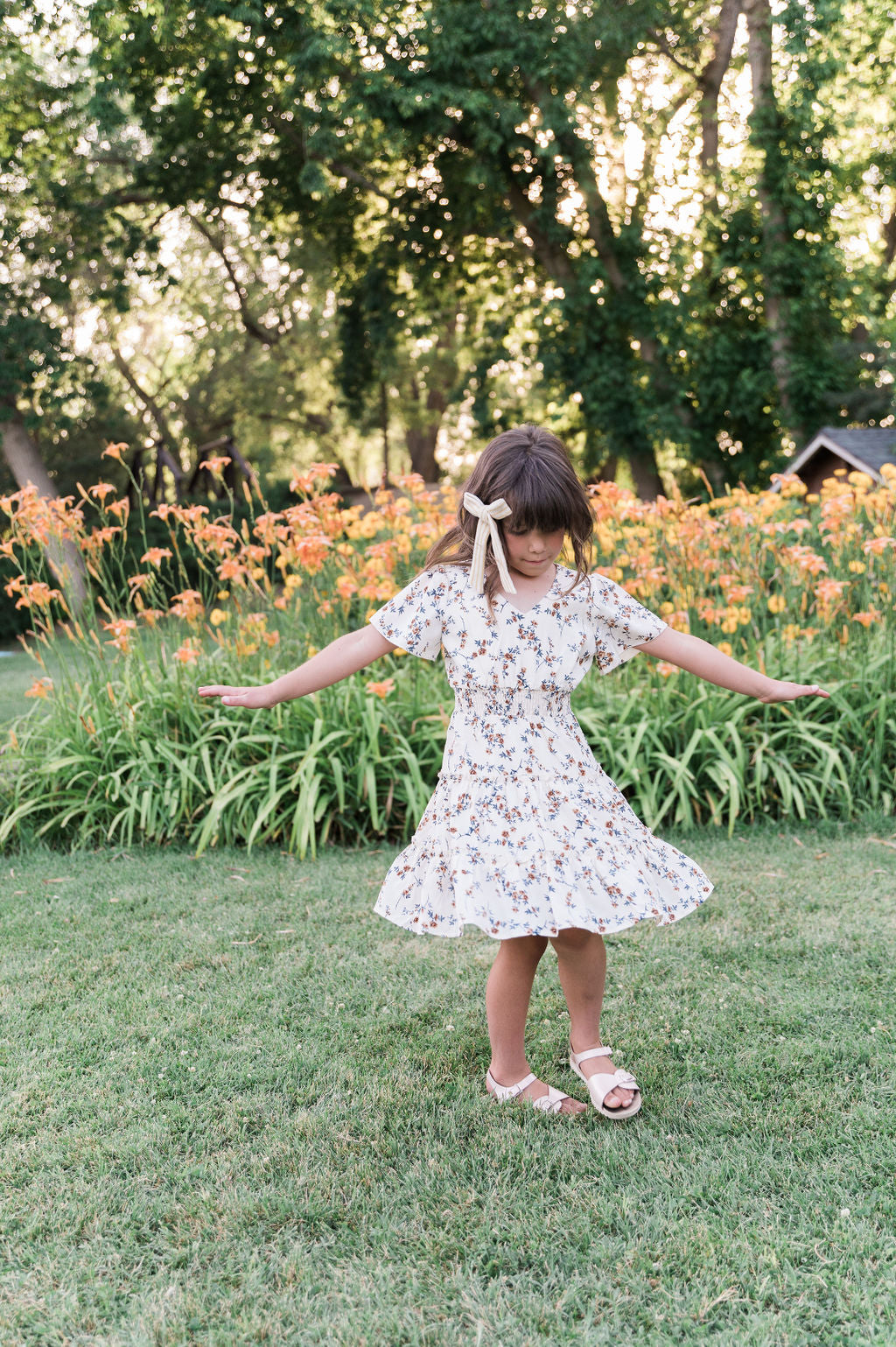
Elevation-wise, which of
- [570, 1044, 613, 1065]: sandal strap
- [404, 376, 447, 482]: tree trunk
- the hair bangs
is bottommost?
[570, 1044, 613, 1065]: sandal strap

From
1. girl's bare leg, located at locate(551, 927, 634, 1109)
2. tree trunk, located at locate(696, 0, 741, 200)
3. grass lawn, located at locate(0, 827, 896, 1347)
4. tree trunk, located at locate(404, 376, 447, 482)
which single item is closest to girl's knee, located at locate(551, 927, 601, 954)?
girl's bare leg, located at locate(551, 927, 634, 1109)

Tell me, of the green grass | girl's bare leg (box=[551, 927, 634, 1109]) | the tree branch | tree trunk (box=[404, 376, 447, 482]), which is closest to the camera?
girl's bare leg (box=[551, 927, 634, 1109])

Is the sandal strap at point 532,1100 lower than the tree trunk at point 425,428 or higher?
lower

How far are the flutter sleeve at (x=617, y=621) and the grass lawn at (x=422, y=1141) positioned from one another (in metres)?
1.07

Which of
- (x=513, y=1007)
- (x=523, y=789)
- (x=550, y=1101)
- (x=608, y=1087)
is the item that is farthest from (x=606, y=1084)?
(x=523, y=789)

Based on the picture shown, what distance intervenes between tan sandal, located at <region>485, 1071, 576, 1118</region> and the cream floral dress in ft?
1.55

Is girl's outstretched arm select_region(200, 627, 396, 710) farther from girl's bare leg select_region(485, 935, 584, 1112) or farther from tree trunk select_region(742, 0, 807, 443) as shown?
tree trunk select_region(742, 0, 807, 443)

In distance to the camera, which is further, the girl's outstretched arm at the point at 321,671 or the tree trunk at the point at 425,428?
the tree trunk at the point at 425,428

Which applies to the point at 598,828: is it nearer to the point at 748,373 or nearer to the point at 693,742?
the point at 693,742

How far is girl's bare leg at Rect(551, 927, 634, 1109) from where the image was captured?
239 centimetres

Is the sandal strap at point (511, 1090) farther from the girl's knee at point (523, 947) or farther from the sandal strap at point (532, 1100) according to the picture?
the girl's knee at point (523, 947)

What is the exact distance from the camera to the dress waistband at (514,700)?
241 cm

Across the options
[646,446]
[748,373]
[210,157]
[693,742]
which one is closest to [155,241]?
[210,157]

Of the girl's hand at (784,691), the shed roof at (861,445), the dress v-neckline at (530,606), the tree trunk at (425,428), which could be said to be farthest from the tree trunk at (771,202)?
the dress v-neckline at (530,606)
